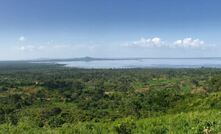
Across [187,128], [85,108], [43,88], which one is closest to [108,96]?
[85,108]

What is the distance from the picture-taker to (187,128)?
1833 centimetres

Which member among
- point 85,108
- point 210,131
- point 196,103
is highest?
point 210,131

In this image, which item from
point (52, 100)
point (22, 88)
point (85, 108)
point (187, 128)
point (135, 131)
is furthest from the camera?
point (22, 88)

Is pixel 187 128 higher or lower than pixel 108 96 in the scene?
higher

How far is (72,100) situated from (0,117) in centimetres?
2932

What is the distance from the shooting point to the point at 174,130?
18.5 m

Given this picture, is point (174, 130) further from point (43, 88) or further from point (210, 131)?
point (43, 88)

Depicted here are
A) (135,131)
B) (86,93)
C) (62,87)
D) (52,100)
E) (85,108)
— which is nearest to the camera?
(135,131)

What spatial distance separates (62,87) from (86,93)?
1626 cm

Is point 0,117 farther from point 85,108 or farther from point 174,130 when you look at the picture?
point 174,130

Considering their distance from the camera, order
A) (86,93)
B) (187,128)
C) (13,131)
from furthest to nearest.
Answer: (86,93) → (13,131) → (187,128)

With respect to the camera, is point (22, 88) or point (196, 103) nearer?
point (196, 103)

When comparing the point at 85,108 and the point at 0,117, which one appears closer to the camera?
the point at 0,117

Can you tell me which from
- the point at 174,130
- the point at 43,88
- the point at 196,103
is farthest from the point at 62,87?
the point at 174,130
